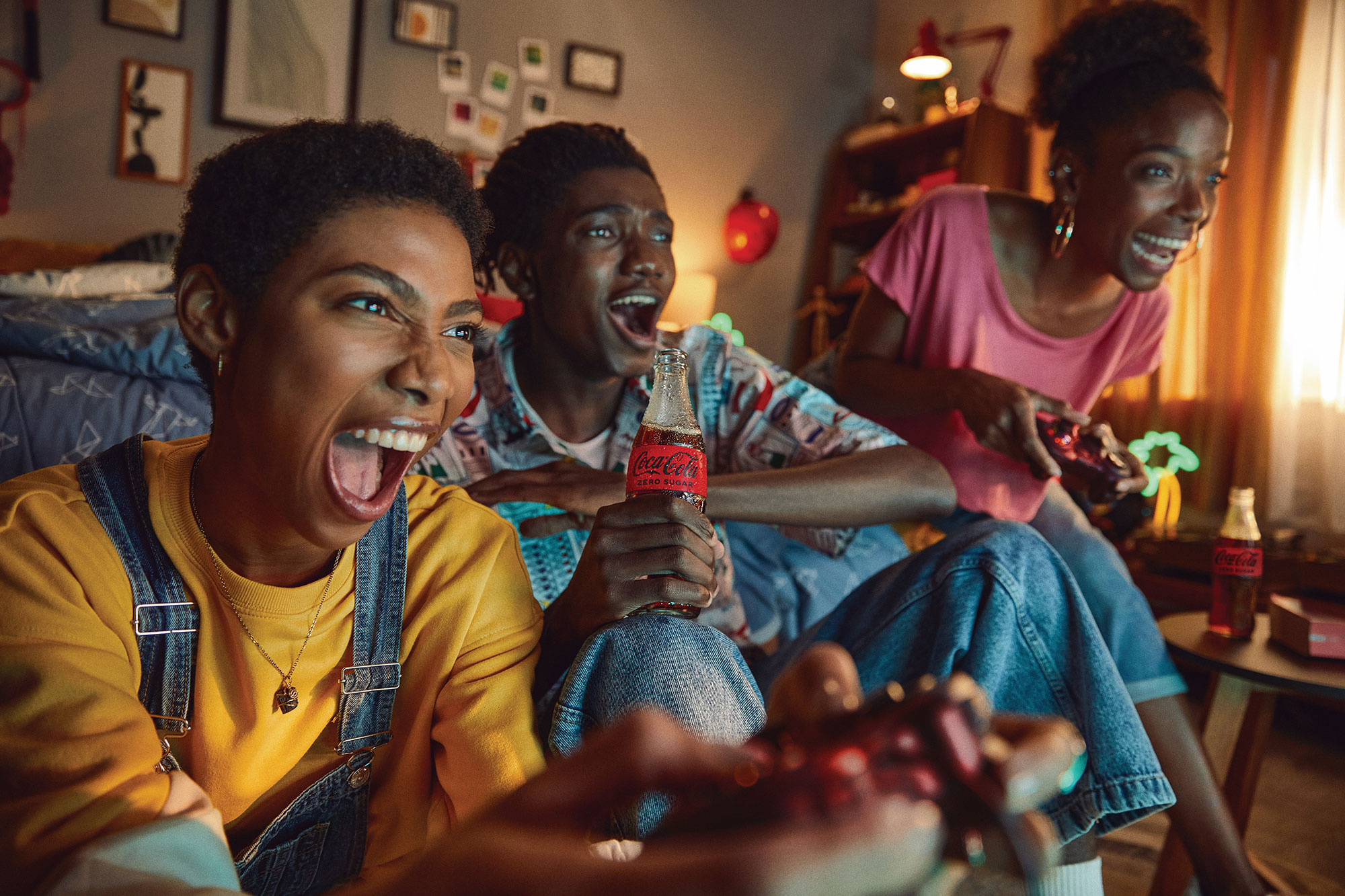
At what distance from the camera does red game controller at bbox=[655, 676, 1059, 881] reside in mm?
341

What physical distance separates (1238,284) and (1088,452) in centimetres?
210

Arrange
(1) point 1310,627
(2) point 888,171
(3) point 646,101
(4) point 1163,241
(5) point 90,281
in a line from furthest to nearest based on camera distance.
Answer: (2) point 888,171
(3) point 646,101
(5) point 90,281
(4) point 1163,241
(1) point 1310,627

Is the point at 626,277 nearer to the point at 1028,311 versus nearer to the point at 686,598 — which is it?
the point at 686,598

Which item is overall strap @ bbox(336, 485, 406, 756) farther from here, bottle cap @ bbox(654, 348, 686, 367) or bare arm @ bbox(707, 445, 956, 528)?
bare arm @ bbox(707, 445, 956, 528)

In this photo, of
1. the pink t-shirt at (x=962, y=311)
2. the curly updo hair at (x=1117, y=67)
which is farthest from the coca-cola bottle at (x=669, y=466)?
the curly updo hair at (x=1117, y=67)

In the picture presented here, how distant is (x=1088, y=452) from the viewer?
1631 millimetres

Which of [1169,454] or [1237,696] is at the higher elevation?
[1169,454]

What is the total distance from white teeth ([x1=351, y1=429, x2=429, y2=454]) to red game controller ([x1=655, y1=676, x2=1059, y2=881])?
539 millimetres

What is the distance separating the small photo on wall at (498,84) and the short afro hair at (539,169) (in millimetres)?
2806

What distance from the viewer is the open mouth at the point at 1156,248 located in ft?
5.85

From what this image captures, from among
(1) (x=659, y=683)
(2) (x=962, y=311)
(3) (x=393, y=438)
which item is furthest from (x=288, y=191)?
(2) (x=962, y=311)

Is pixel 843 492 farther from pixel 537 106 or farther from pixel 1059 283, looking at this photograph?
pixel 537 106

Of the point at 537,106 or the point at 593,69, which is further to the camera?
the point at 593,69

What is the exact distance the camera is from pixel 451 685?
856 millimetres
